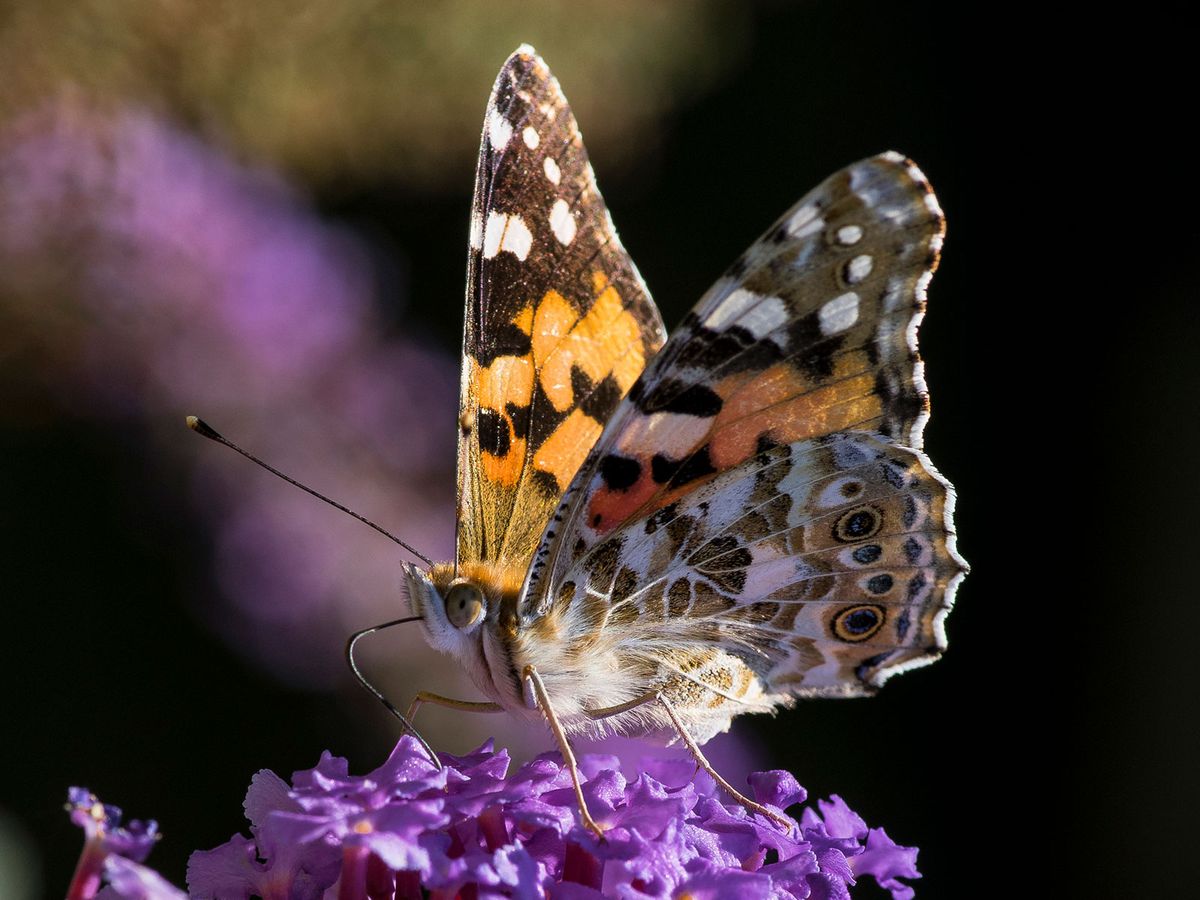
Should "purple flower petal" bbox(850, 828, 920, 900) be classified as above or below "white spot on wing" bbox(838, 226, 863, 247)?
below

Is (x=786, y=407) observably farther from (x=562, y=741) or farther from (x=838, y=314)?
(x=562, y=741)

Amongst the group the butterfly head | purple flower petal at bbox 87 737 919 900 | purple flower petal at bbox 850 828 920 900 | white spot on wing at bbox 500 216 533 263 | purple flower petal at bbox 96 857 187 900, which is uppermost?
white spot on wing at bbox 500 216 533 263

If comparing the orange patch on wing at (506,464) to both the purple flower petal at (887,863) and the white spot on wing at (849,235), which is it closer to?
the white spot on wing at (849,235)

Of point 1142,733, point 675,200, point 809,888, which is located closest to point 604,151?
point 675,200

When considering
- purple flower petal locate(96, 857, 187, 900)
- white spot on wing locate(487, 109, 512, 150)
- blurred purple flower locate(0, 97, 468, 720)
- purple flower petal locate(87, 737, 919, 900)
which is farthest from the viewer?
blurred purple flower locate(0, 97, 468, 720)

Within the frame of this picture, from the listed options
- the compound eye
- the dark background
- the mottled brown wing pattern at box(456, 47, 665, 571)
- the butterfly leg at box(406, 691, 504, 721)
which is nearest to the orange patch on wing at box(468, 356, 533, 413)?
the mottled brown wing pattern at box(456, 47, 665, 571)

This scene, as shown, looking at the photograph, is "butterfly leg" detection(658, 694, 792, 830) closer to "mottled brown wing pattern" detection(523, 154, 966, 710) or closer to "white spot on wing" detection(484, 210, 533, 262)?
"mottled brown wing pattern" detection(523, 154, 966, 710)
